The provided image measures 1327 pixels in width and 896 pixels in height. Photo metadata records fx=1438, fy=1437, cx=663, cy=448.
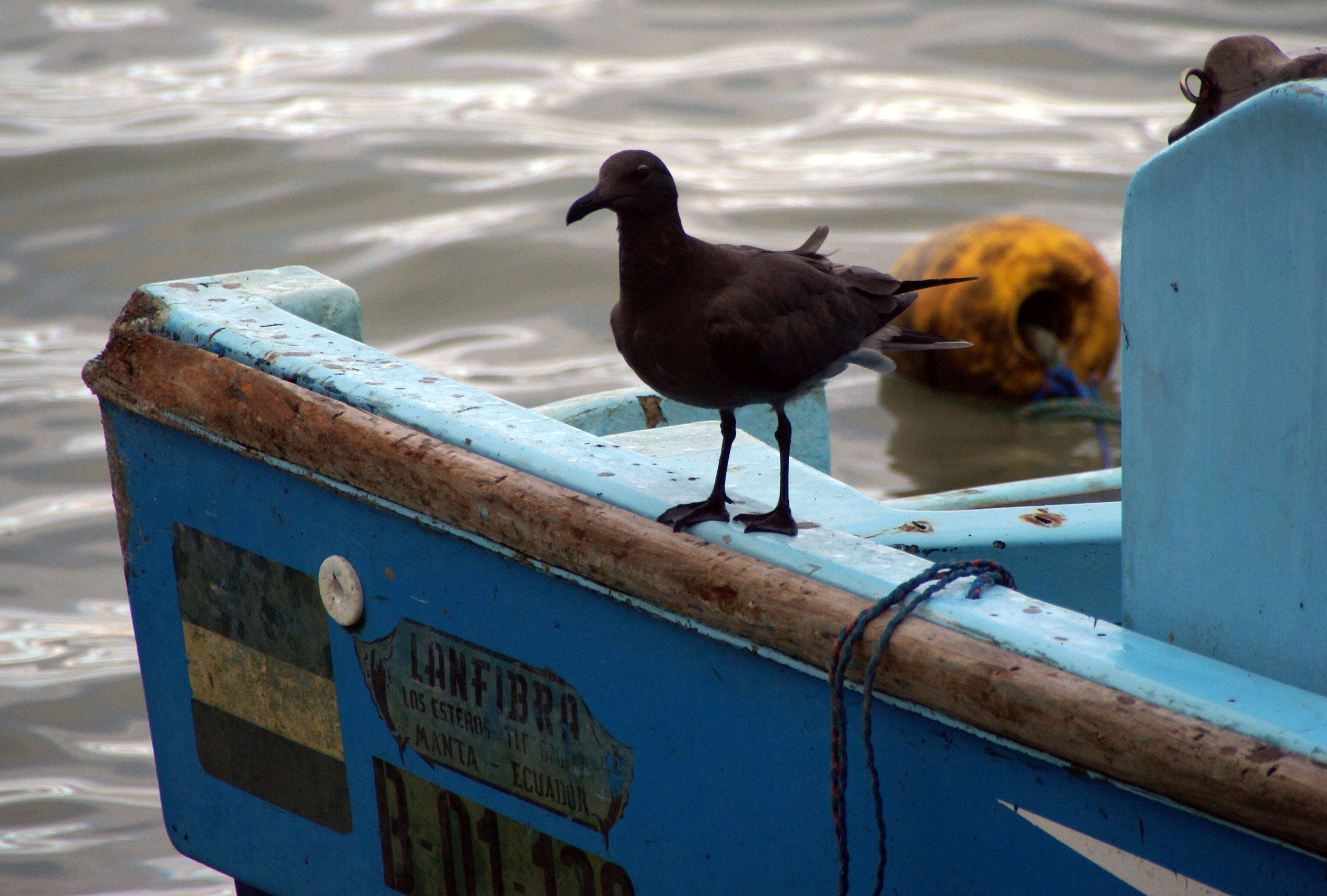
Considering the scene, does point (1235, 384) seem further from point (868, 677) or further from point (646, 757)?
point (646, 757)

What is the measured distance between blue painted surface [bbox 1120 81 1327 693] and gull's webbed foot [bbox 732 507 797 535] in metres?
0.42

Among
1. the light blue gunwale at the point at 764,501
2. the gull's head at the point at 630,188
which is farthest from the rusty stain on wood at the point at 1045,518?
the gull's head at the point at 630,188

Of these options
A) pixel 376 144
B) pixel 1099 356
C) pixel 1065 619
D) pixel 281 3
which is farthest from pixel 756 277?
pixel 281 3

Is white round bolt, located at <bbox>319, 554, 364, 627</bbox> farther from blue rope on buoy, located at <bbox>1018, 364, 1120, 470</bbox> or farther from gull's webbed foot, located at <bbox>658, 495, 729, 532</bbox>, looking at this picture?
blue rope on buoy, located at <bbox>1018, 364, 1120, 470</bbox>

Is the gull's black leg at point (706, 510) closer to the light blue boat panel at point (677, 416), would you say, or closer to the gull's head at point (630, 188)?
the gull's head at point (630, 188)

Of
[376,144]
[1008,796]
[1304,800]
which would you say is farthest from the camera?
[376,144]

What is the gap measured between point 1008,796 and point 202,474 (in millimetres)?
1327

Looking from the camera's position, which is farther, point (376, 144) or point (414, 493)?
point (376, 144)

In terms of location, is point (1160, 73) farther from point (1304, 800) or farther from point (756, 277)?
point (1304, 800)

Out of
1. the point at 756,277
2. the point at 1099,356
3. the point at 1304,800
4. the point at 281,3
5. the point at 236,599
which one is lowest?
the point at 1099,356

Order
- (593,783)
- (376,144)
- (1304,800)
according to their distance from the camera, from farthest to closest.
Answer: (376,144) → (593,783) → (1304,800)

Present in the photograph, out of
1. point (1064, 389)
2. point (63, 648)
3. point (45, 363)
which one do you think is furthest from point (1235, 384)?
point (45, 363)

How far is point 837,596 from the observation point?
1.57 metres

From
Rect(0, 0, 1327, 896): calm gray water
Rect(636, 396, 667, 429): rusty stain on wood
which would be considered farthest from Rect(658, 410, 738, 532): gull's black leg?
Rect(0, 0, 1327, 896): calm gray water
